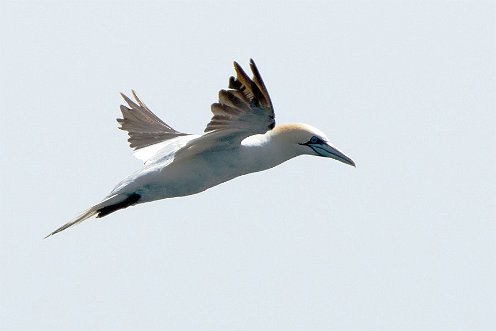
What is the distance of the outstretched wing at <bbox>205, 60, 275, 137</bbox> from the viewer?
14.3 m

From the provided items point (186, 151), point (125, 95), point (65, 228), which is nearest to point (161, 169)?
point (186, 151)

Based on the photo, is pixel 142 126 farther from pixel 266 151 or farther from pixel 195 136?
pixel 266 151

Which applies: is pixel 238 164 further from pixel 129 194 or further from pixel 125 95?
pixel 125 95

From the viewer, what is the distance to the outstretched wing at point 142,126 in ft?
57.5

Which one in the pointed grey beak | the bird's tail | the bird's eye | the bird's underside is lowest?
the pointed grey beak

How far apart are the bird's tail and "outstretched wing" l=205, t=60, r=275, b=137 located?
1.40 meters

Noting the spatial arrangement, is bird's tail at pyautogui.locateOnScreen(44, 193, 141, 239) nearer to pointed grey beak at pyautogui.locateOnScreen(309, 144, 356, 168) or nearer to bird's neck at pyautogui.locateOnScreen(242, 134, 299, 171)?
bird's neck at pyautogui.locateOnScreen(242, 134, 299, 171)

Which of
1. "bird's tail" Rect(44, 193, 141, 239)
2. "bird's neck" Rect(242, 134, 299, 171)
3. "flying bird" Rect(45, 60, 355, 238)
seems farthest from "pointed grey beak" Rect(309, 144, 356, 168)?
"bird's tail" Rect(44, 193, 141, 239)

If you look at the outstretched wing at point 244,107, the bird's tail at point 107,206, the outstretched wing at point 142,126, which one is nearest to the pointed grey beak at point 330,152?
the outstretched wing at point 244,107

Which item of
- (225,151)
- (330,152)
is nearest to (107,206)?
(225,151)

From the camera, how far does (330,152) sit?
16531 millimetres

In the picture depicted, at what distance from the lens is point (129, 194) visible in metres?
15.6

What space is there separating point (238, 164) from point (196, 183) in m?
0.54

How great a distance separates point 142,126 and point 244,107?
11.6 feet
